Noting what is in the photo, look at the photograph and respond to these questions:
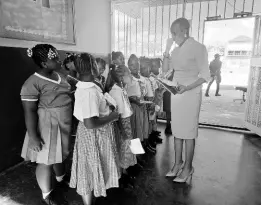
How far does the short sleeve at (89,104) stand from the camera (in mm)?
1343

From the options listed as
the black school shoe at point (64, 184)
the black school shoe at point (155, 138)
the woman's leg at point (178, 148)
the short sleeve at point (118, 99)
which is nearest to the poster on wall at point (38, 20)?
the short sleeve at point (118, 99)

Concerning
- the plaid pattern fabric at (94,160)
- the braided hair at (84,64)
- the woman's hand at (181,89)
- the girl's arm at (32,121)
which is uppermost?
the braided hair at (84,64)

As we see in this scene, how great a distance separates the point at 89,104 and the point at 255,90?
315 centimetres

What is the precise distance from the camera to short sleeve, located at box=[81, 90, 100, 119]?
1343 millimetres

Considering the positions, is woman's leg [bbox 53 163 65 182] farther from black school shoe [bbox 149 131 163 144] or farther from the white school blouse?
black school shoe [bbox 149 131 163 144]

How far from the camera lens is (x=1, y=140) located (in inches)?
86.0

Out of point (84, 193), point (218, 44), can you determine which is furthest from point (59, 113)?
point (218, 44)

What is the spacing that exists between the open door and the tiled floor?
2.26 feet

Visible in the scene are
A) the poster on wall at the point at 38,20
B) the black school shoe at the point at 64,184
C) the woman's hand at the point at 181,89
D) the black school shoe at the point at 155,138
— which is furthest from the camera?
the black school shoe at the point at 155,138

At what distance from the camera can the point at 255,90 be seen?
11.4 feet

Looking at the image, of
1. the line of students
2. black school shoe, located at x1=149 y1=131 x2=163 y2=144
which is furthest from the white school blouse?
black school shoe, located at x1=149 y1=131 x2=163 y2=144

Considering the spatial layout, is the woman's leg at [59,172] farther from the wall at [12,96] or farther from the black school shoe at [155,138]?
the black school shoe at [155,138]

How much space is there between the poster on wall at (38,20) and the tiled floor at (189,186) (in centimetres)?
150

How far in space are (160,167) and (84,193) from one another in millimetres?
1143
